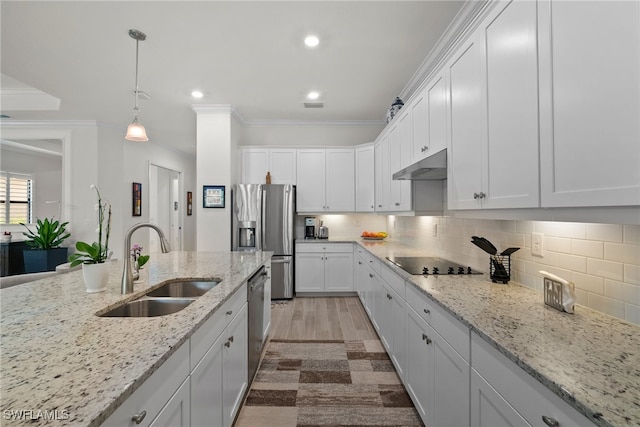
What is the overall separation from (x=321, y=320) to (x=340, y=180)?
216cm

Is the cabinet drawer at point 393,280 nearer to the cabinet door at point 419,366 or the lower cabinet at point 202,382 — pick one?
the cabinet door at point 419,366

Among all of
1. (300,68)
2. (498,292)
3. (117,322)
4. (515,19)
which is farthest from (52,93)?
(498,292)

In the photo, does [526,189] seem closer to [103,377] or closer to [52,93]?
[103,377]

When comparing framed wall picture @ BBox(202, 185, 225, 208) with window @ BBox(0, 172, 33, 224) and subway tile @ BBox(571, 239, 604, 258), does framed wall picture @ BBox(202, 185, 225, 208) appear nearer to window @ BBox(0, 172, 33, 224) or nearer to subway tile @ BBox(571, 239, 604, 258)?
subway tile @ BBox(571, 239, 604, 258)

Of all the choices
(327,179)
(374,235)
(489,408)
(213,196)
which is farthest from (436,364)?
(213,196)

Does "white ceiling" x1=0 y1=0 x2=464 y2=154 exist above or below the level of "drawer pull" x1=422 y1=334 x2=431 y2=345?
above

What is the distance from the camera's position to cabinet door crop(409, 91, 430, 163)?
2221 mm

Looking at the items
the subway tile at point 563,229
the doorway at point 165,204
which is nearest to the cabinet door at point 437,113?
the subway tile at point 563,229

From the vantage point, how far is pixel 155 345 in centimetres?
89

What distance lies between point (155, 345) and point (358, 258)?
3.35 metres

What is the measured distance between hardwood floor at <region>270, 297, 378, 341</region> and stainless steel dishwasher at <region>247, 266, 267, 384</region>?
686mm

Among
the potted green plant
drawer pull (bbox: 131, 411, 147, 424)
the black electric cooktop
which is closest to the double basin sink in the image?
drawer pull (bbox: 131, 411, 147, 424)

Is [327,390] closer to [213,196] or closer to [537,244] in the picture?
[537,244]

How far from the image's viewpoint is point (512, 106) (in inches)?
49.2
